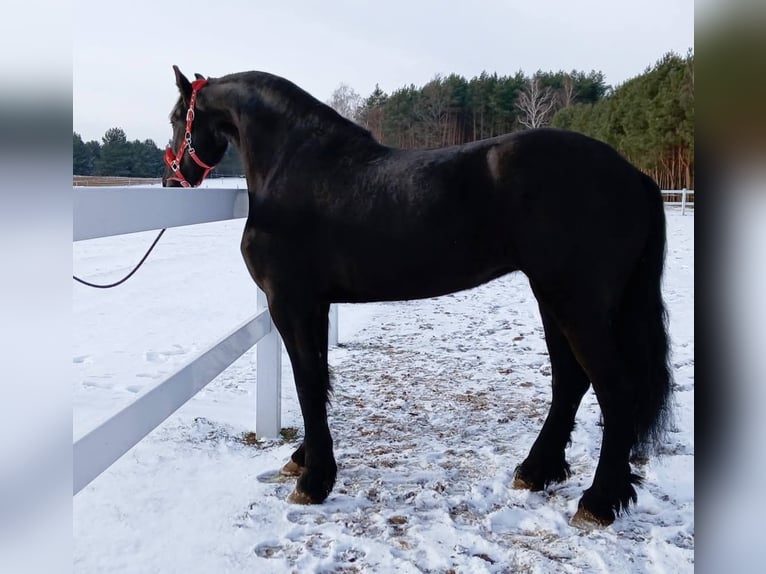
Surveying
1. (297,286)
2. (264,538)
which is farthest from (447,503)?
(297,286)

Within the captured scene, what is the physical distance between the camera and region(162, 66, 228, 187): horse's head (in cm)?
284

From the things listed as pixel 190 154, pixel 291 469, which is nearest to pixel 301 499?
pixel 291 469

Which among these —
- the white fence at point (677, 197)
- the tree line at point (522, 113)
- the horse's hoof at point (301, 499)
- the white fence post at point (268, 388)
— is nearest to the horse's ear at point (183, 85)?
the white fence post at point (268, 388)

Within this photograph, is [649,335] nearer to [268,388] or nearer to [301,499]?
[301,499]

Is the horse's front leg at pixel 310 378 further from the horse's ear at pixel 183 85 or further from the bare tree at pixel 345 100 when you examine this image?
the bare tree at pixel 345 100

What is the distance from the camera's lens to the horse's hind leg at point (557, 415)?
2.58m

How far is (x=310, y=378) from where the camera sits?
255 cm

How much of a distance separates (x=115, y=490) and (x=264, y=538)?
2.37ft

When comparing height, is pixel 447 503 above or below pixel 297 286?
below

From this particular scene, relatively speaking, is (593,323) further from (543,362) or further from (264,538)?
(543,362)

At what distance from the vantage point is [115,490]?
7.80 feet

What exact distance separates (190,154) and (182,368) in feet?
3.84

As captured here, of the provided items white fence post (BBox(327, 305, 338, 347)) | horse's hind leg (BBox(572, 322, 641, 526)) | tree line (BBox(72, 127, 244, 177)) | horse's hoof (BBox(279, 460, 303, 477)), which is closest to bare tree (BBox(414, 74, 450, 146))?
tree line (BBox(72, 127, 244, 177))

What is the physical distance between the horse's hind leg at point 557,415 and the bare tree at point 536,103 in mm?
16995
